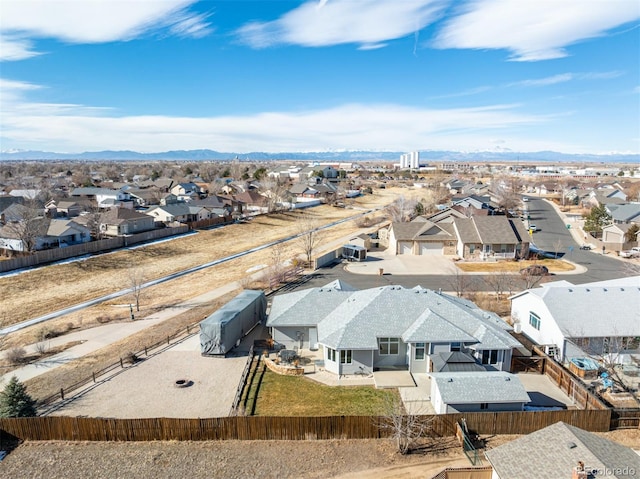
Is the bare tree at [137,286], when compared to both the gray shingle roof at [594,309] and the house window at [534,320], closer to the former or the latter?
the house window at [534,320]

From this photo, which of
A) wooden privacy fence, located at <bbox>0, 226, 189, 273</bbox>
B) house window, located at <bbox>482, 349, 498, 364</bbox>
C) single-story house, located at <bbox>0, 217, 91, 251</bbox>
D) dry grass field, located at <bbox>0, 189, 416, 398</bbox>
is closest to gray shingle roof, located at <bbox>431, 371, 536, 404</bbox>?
house window, located at <bbox>482, 349, 498, 364</bbox>

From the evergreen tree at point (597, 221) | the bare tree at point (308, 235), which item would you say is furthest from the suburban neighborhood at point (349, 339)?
the evergreen tree at point (597, 221)

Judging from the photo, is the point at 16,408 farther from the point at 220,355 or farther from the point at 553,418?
the point at 553,418

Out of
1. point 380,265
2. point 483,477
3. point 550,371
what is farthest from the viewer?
point 380,265

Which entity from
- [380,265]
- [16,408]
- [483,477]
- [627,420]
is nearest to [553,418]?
[627,420]

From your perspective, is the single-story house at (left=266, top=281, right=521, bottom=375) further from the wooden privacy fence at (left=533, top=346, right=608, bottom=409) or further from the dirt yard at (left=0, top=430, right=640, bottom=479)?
the dirt yard at (left=0, top=430, right=640, bottom=479)
